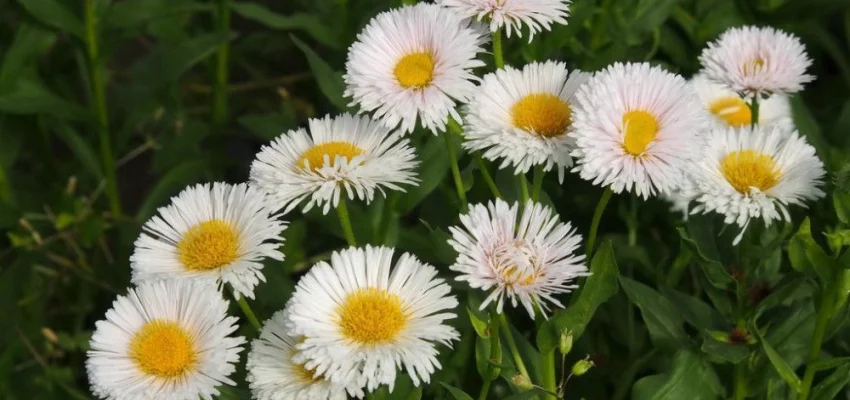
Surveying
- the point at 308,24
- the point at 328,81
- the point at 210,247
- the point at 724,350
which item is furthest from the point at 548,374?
the point at 308,24

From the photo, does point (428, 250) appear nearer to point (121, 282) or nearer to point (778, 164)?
point (778, 164)

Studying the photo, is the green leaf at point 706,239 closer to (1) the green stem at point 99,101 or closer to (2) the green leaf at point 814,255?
(2) the green leaf at point 814,255

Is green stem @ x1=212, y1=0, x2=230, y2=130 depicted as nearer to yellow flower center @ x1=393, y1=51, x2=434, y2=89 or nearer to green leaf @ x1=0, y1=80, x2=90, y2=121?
green leaf @ x1=0, y1=80, x2=90, y2=121

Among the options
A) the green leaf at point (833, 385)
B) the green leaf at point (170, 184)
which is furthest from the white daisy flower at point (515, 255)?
the green leaf at point (170, 184)

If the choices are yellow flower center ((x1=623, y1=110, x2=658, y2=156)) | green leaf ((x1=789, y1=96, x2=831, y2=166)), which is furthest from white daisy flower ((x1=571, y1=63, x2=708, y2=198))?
green leaf ((x1=789, y1=96, x2=831, y2=166))

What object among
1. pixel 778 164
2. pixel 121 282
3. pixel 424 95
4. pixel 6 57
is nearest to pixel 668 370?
pixel 778 164

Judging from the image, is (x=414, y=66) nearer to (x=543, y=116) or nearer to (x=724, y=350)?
(x=543, y=116)
